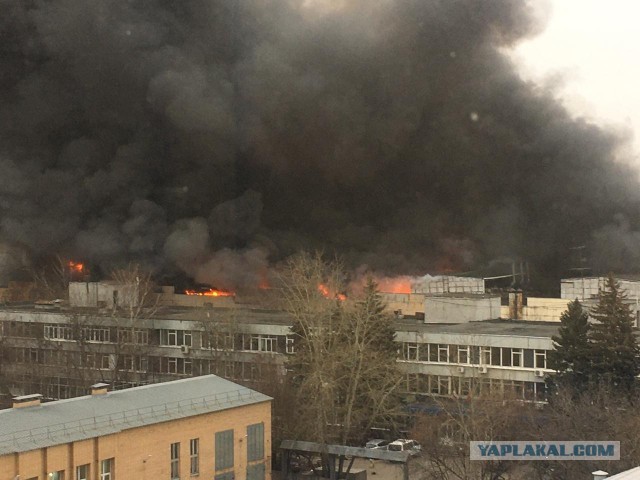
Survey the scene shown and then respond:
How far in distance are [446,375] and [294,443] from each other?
5.48 m

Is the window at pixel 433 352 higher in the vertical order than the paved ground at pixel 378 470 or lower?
higher

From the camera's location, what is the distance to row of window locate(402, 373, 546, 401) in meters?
23.1

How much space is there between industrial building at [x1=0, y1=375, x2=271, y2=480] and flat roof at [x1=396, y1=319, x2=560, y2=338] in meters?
7.33

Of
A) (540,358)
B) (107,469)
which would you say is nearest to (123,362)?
(540,358)

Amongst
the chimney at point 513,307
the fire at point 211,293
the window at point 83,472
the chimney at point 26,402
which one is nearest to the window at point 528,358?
the chimney at point 513,307

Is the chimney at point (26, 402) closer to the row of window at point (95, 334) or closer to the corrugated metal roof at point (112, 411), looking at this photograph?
the corrugated metal roof at point (112, 411)

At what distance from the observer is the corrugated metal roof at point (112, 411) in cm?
1633

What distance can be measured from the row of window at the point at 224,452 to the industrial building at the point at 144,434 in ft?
0.05

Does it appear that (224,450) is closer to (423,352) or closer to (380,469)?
(380,469)

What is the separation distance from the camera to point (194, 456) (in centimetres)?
1877

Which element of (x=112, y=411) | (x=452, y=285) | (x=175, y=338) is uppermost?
(x=452, y=285)

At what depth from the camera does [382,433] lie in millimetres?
24625

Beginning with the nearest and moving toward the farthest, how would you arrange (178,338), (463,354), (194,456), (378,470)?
(194,456), (378,470), (463,354), (178,338)

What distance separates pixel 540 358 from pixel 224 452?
8.31 metres
